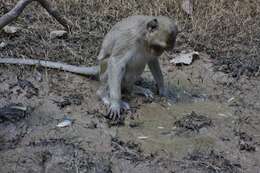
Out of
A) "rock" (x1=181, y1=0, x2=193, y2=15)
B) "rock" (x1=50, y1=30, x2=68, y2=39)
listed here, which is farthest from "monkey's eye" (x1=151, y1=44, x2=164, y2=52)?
"rock" (x1=181, y1=0, x2=193, y2=15)

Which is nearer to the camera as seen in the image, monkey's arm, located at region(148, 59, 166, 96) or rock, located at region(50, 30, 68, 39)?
monkey's arm, located at region(148, 59, 166, 96)

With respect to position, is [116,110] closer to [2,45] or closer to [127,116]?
[127,116]

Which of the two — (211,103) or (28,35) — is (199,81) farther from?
(28,35)

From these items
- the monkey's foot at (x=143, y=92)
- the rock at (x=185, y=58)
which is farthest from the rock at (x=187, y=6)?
the monkey's foot at (x=143, y=92)

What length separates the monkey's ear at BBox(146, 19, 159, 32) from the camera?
5715 mm

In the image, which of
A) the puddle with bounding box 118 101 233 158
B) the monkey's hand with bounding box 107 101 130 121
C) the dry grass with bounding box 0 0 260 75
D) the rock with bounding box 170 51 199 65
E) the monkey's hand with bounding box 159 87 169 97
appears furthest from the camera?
the rock with bounding box 170 51 199 65

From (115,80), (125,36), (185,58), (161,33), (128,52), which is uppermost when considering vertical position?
(161,33)

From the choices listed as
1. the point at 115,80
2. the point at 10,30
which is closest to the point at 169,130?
the point at 115,80

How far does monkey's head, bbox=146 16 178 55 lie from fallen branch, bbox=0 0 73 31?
129 cm

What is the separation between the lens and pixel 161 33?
5.68 metres

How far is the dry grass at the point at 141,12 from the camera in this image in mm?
7266

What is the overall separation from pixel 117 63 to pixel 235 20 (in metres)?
3.47

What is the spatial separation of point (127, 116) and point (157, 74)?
2.66ft

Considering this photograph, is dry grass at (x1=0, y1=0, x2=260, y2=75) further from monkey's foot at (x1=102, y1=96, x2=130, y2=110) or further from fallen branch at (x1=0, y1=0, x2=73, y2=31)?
monkey's foot at (x1=102, y1=96, x2=130, y2=110)
